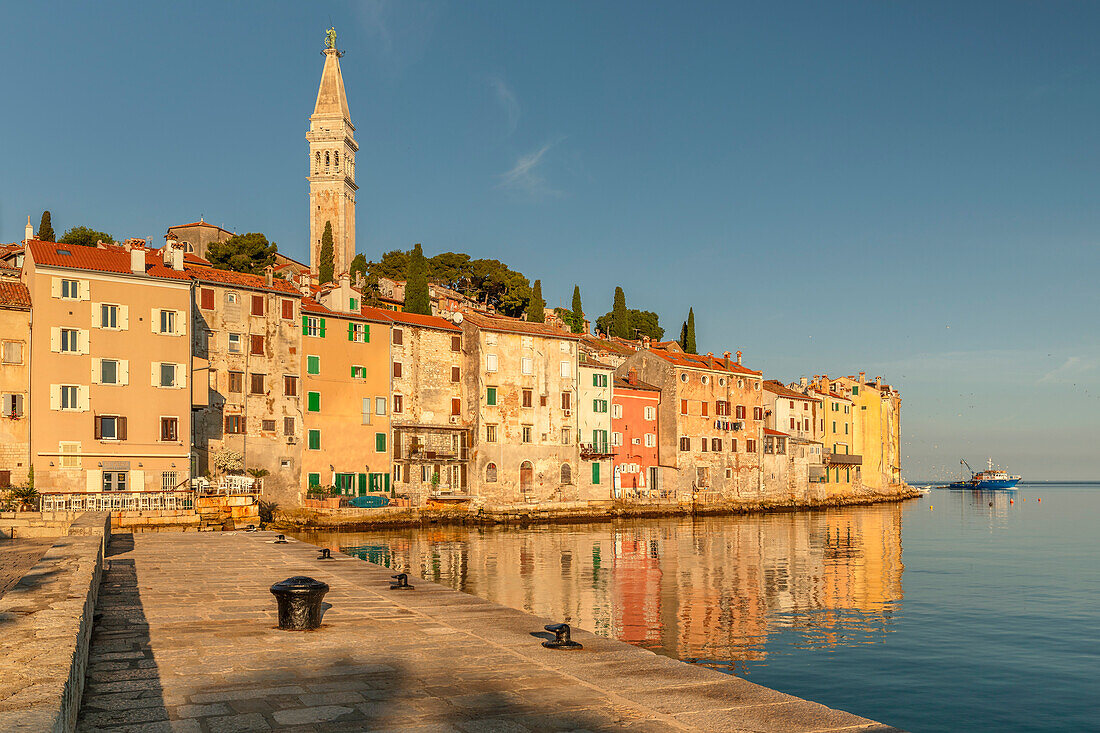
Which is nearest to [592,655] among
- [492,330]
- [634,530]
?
[634,530]

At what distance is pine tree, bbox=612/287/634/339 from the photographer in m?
114

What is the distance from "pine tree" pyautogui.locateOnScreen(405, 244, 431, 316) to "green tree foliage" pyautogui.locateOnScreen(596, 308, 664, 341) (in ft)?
137

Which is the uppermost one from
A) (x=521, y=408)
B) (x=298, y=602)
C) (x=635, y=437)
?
(x=521, y=408)

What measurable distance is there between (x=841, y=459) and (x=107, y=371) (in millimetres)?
86902

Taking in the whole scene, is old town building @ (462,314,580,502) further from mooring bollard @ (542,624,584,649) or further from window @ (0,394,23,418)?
mooring bollard @ (542,624,584,649)

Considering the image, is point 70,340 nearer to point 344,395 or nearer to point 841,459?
point 344,395

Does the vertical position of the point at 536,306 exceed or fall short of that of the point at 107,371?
it exceeds it

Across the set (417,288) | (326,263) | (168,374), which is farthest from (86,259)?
(326,263)

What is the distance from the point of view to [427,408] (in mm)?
65375

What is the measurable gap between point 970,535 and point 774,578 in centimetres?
3875

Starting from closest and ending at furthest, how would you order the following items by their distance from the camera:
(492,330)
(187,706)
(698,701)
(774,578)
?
1. (187,706)
2. (698,701)
3. (774,578)
4. (492,330)

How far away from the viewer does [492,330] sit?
2665 inches

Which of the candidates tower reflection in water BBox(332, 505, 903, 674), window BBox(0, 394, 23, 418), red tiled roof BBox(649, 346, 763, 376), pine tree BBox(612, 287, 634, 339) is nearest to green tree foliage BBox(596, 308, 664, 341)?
pine tree BBox(612, 287, 634, 339)

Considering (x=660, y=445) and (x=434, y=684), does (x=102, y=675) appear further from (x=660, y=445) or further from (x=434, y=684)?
(x=660, y=445)
